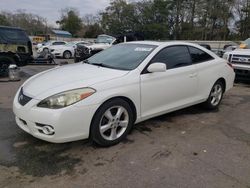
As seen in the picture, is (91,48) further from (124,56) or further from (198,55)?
(124,56)

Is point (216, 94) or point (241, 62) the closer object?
point (216, 94)

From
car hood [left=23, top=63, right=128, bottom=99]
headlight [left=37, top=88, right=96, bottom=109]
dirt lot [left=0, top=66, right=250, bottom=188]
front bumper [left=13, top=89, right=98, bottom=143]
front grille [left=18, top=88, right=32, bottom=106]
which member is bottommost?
dirt lot [left=0, top=66, right=250, bottom=188]

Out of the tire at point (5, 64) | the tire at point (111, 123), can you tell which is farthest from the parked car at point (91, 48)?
the tire at point (111, 123)

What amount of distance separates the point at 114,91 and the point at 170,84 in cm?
119

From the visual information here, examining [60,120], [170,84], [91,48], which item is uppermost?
[170,84]

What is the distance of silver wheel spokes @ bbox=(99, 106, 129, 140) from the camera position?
3.65 meters

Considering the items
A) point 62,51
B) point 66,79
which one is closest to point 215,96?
point 66,79

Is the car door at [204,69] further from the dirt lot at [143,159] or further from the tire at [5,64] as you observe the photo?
the tire at [5,64]

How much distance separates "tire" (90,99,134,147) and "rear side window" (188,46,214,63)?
1.92 metres

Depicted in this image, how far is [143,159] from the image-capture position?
11.3 ft

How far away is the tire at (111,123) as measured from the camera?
353 cm

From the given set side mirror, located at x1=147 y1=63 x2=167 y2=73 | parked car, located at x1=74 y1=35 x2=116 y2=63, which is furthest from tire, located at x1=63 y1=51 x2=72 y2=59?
side mirror, located at x1=147 y1=63 x2=167 y2=73

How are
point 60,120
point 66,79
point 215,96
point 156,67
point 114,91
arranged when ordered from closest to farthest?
point 60,120 → point 114,91 → point 66,79 → point 156,67 → point 215,96

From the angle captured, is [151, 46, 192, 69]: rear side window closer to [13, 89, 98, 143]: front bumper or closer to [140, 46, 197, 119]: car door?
[140, 46, 197, 119]: car door
